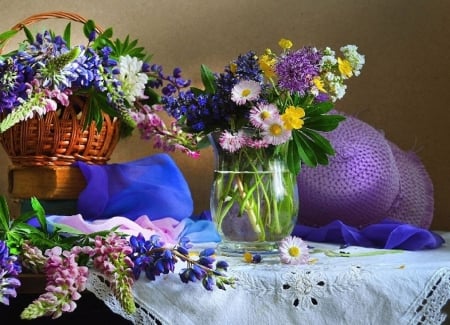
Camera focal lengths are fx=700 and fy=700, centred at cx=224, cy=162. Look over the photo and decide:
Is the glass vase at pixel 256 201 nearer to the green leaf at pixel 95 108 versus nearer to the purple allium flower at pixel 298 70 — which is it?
the purple allium flower at pixel 298 70

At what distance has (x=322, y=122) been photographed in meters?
0.90

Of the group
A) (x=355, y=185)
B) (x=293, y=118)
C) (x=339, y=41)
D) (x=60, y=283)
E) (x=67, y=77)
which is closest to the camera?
(x=60, y=283)

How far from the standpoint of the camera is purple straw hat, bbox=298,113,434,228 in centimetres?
109

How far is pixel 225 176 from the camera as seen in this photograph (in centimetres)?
93

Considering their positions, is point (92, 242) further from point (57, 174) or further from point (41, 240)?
point (57, 174)

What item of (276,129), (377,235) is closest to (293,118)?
(276,129)

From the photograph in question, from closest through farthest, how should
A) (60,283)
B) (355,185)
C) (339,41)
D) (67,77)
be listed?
(60,283) → (67,77) → (355,185) → (339,41)

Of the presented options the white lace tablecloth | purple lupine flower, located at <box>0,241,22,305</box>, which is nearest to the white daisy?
the white lace tablecloth

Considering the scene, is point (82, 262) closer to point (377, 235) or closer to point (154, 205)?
point (154, 205)

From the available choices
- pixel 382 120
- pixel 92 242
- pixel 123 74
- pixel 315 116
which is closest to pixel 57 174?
pixel 123 74

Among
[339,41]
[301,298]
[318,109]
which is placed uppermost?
[339,41]

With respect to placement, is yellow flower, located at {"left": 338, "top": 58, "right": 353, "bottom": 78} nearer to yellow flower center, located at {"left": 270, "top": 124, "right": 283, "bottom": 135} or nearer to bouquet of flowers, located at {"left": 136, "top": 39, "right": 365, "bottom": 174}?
bouquet of flowers, located at {"left": 136, "top": 39, "right": 365, "bottom": 174}

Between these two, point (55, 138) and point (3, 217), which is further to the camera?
point (55, 138)

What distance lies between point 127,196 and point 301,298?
382 millimetres
